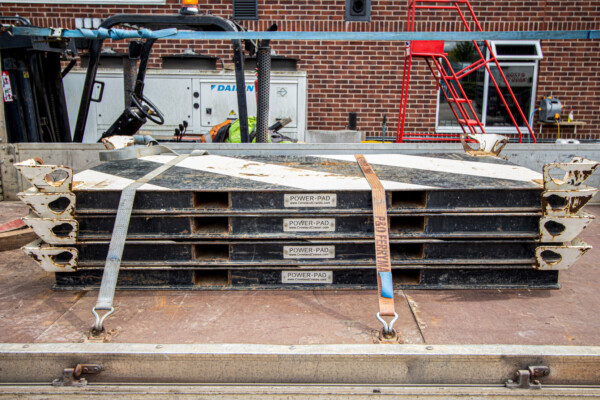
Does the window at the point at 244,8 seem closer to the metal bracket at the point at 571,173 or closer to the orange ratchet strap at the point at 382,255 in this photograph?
the orange ratchet strap at the point at 382,255

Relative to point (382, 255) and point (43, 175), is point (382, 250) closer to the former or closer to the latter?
point (382, 255)

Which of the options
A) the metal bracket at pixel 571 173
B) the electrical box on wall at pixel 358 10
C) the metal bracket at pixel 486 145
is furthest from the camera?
the electrical box on wall at pixel 358 10

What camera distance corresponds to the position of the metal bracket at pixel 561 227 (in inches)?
99.7

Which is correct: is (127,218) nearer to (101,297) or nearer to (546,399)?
(101,297)

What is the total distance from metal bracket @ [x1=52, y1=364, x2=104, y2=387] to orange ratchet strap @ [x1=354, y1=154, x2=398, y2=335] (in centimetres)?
114

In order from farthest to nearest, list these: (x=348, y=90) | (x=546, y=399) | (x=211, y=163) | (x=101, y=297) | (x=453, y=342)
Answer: (x=348, y=90) → (x=211, y=163) → (x=101, y=297) → (x=453, y=342) → (x=546, y=399)

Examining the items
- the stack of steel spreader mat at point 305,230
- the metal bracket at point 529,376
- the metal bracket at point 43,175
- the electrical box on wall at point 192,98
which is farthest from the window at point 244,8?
the metal bracket at point 529,376

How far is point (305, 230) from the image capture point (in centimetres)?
261

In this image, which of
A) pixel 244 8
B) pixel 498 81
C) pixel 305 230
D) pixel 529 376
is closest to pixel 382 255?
pixel 305 230

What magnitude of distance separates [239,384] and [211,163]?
6.08ft

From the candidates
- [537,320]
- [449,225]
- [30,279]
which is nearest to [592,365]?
[537,320]

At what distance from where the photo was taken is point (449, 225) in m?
2.64

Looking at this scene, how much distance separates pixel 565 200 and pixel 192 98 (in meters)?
6.05

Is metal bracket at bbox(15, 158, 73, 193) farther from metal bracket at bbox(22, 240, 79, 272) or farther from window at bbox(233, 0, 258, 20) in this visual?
window at bbox(233, 0, 258, 20)
